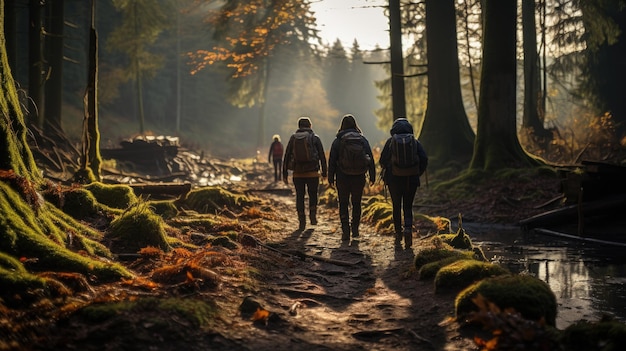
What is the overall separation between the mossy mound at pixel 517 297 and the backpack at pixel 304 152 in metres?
6.10

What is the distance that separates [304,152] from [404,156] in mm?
2508

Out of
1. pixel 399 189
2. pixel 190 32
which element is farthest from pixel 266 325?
pixel 190 32

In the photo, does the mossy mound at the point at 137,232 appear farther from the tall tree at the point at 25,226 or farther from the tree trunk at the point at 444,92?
the tree trunk at the point at 444,92

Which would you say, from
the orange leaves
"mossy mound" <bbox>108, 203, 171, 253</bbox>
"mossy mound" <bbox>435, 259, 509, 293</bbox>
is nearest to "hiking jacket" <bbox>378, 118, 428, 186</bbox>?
"mossy mound" <bbox>435, 259, 509, 293</bbox>

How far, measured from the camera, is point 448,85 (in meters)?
18.3

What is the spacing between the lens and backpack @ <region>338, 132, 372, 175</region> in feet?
31.6

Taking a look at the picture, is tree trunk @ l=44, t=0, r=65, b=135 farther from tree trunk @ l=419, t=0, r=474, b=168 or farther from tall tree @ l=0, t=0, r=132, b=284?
tall tree @ l=0, t=0, r=132, b=284

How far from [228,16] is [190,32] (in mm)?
40255

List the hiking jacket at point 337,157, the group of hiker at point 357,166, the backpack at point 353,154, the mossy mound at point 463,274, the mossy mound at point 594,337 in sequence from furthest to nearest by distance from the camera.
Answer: the hiking jacket at point 337,157 < the backpack at point 353,154 < the group of hiker at point 357,166 < the mossy mound at point 463,274 < the mossy mound at point 594,337

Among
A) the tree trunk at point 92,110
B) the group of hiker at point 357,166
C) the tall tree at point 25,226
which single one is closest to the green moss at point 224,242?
the tall tree at point 25,226

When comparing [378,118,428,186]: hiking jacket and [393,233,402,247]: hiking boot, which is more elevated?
[378,118,428,186]: hiking jacket

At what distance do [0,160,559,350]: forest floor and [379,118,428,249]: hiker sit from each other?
2.55 feet

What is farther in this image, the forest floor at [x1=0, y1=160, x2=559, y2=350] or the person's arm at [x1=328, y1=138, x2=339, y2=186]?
the person's arm at [x1=328, y1=138, x2=339, y2=186]

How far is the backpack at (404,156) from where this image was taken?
895 centimetres
